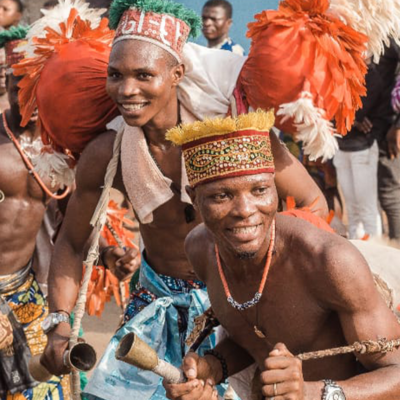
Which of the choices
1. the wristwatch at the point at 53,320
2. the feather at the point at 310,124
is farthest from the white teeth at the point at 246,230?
the wristwatch at the point at 53,320

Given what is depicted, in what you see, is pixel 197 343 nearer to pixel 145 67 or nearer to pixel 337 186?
pixel 145 67

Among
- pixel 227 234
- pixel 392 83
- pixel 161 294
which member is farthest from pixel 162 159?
pixel 392 83

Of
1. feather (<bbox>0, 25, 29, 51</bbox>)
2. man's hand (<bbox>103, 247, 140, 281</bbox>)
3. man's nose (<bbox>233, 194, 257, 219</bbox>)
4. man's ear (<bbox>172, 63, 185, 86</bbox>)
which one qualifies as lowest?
man's hand (<bbox>103, 247, 140, 281</bbox>)

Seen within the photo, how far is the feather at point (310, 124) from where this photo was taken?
3562 millimetres

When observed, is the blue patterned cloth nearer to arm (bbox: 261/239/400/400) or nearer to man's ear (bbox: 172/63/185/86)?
man's ear (bbox: 172/63/185/86)

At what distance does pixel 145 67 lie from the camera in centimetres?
374

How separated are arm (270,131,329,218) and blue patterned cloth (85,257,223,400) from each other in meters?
0.62

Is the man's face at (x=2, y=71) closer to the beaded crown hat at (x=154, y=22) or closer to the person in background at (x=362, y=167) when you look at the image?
the beaded crown hat at (x=154, y=22)

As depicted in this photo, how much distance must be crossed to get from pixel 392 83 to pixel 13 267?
3.22 meters

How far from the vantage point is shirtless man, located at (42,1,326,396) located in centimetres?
373

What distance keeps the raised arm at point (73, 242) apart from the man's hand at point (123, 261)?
0.30m

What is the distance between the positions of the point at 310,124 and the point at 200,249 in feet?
2.36

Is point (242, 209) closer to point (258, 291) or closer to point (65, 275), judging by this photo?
point (258, 291)

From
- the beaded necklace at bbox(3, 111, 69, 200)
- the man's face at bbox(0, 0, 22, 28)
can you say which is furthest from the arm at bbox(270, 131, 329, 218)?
the man's face at bbox(0, 0, 22, 28)
